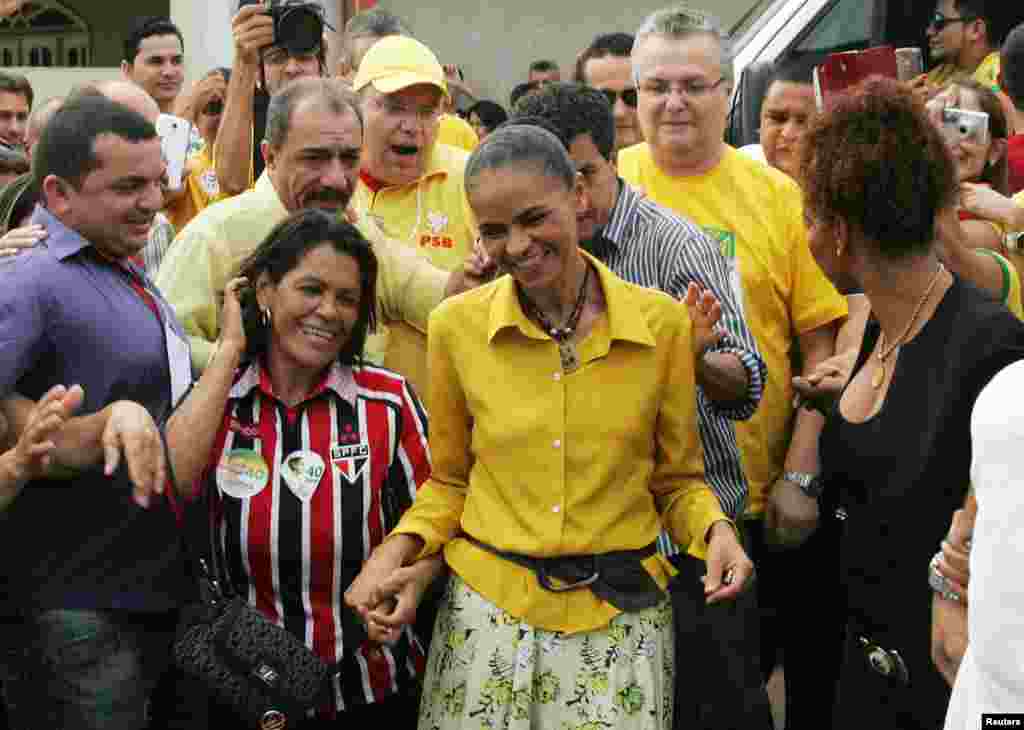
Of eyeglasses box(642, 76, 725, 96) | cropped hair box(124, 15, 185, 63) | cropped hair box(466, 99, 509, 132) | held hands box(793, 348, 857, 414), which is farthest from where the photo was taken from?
cropped hair box(466, 99, 509, 132)

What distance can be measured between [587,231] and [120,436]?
1.34 metres

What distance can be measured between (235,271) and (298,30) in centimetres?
149

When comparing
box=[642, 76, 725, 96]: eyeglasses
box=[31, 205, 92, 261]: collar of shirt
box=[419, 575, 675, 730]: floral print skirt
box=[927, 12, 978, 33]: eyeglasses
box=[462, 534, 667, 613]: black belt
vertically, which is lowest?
box=[419, 575, 675, 730]: floral print skirt

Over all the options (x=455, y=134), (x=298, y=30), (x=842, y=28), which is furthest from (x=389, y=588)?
(x=842, y=28)

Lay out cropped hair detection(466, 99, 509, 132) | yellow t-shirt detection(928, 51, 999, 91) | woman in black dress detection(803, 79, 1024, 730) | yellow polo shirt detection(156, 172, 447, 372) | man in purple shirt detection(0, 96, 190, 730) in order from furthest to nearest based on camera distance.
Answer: cropped hair detection(466, 99, 509, 132), yellow t-shirt detection(928, 51, 999, 91), yellow polo shirt detection(156, 172, 447, 372), man in purple shirt detection(0, 96, 190, 730), woman in black dress detection(803, 79, 1024, 730)

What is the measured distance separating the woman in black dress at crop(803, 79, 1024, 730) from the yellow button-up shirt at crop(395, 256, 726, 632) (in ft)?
1.13

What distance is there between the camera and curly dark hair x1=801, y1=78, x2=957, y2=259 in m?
2.99

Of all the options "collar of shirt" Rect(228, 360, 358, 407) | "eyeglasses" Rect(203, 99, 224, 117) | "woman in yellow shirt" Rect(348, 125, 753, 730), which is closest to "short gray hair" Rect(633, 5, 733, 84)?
"woman in yellow shirt" Rect(348, 125, 753, 730)

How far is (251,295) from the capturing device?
358 cm

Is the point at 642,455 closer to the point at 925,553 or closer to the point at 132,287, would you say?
the point at 925,553

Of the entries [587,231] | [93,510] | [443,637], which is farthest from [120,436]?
[587,231]

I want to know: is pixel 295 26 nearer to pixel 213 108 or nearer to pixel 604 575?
pixel 213 108

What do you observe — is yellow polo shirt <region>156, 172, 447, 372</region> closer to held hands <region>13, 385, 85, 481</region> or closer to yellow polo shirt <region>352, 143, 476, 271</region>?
yellow polo shirt <region>352, 143, 476, 271</region>

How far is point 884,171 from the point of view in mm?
3006
